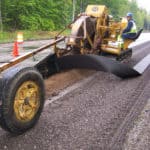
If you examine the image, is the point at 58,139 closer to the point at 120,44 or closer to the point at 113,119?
the point at 113,119

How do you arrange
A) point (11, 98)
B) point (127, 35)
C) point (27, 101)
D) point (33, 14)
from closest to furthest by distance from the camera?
1. point (11, 98)
2. point (27, 101)
3. point (127, 35)
4. point (33, 14)

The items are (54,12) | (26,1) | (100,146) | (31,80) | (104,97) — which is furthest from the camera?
(54,12)

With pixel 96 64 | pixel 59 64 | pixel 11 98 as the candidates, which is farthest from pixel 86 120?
pixel 59 64

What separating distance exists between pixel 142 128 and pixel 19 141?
1.87 metres

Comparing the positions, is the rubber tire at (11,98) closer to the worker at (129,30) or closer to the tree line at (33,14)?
the worker at (129,30)

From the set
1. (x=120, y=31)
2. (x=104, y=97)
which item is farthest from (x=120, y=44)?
(x=104, y=97)

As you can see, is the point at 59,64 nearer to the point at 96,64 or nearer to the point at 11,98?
the point at 96,64

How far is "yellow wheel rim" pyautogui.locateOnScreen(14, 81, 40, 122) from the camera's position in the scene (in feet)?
Result: 17.3

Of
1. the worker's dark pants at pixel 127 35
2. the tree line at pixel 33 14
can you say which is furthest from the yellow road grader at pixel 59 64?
the tree line at pixel 33 14

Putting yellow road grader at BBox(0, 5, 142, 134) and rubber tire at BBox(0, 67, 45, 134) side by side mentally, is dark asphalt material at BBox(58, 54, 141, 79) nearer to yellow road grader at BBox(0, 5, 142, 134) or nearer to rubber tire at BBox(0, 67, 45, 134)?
yellow road grader at BBox(0, 5, 142, 134)

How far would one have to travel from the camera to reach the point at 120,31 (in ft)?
41.9

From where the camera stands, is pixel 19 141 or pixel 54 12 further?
pixel 54 12

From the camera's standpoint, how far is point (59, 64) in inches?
387

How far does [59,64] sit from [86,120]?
410 cm
